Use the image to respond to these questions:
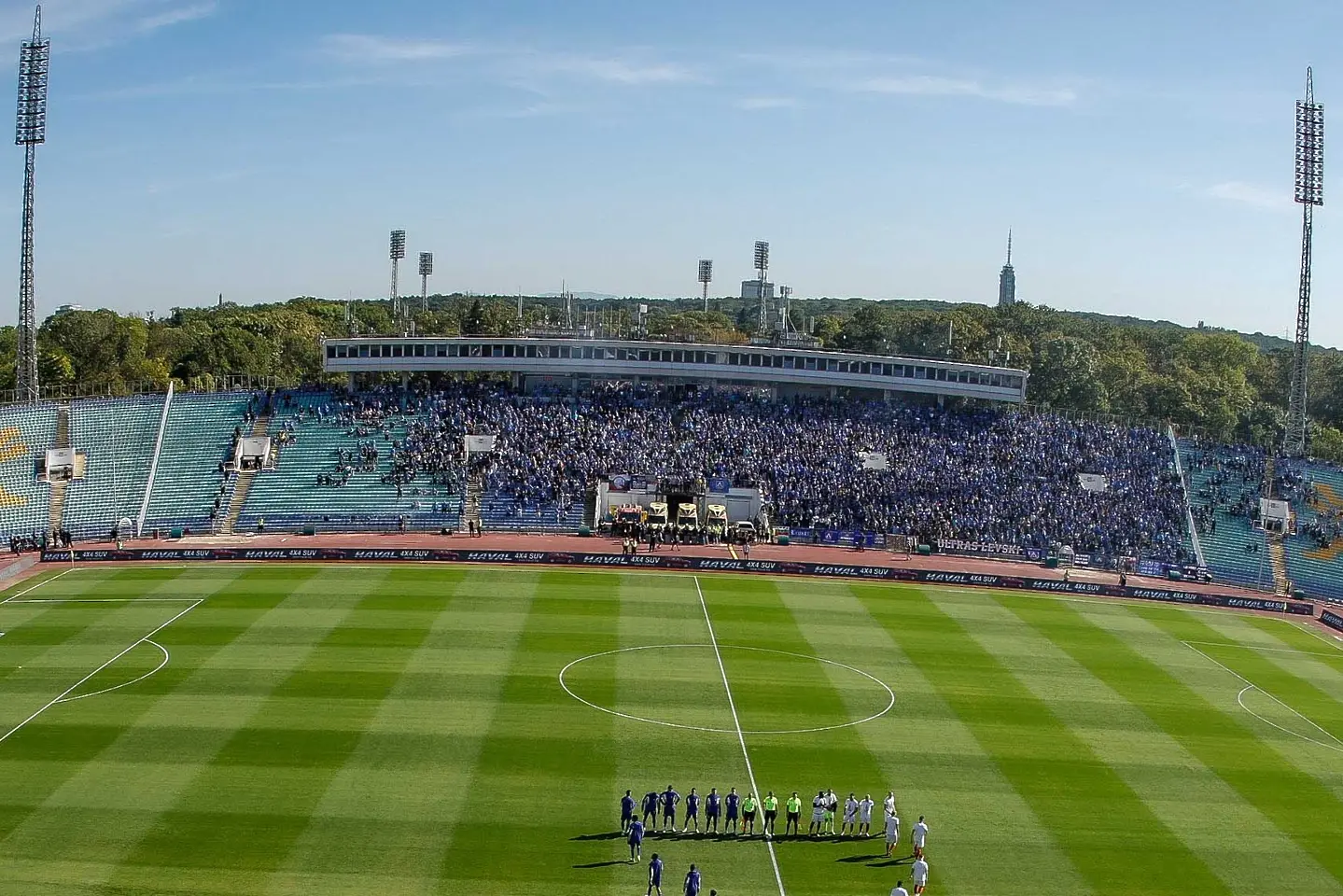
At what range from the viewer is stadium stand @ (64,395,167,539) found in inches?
2296

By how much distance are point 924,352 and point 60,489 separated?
173 ft

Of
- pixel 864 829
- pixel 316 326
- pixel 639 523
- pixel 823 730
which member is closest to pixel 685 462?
pixel 639 523

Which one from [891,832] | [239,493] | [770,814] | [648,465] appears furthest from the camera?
[648,465]

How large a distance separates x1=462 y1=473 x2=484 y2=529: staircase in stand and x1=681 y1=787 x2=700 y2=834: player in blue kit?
120 ft

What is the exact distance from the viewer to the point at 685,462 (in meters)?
65.7

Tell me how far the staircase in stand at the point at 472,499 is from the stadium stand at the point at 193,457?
12585mm

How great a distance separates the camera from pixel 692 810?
25375 millimetres

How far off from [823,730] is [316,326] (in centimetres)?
11657

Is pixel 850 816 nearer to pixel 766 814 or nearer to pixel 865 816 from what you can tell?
pixel 865 816

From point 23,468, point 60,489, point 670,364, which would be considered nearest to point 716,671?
point 670,364

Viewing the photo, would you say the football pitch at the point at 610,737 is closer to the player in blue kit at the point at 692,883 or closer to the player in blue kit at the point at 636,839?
the player in blue kit at the point at 636,839

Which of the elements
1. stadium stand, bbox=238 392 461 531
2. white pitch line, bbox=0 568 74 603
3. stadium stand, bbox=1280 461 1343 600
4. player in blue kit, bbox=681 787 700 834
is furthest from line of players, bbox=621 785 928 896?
stadium stand, bbox=1280 461 1343 600

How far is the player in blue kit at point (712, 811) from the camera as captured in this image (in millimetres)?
25328

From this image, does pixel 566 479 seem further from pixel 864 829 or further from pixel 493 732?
pixel 864 829
